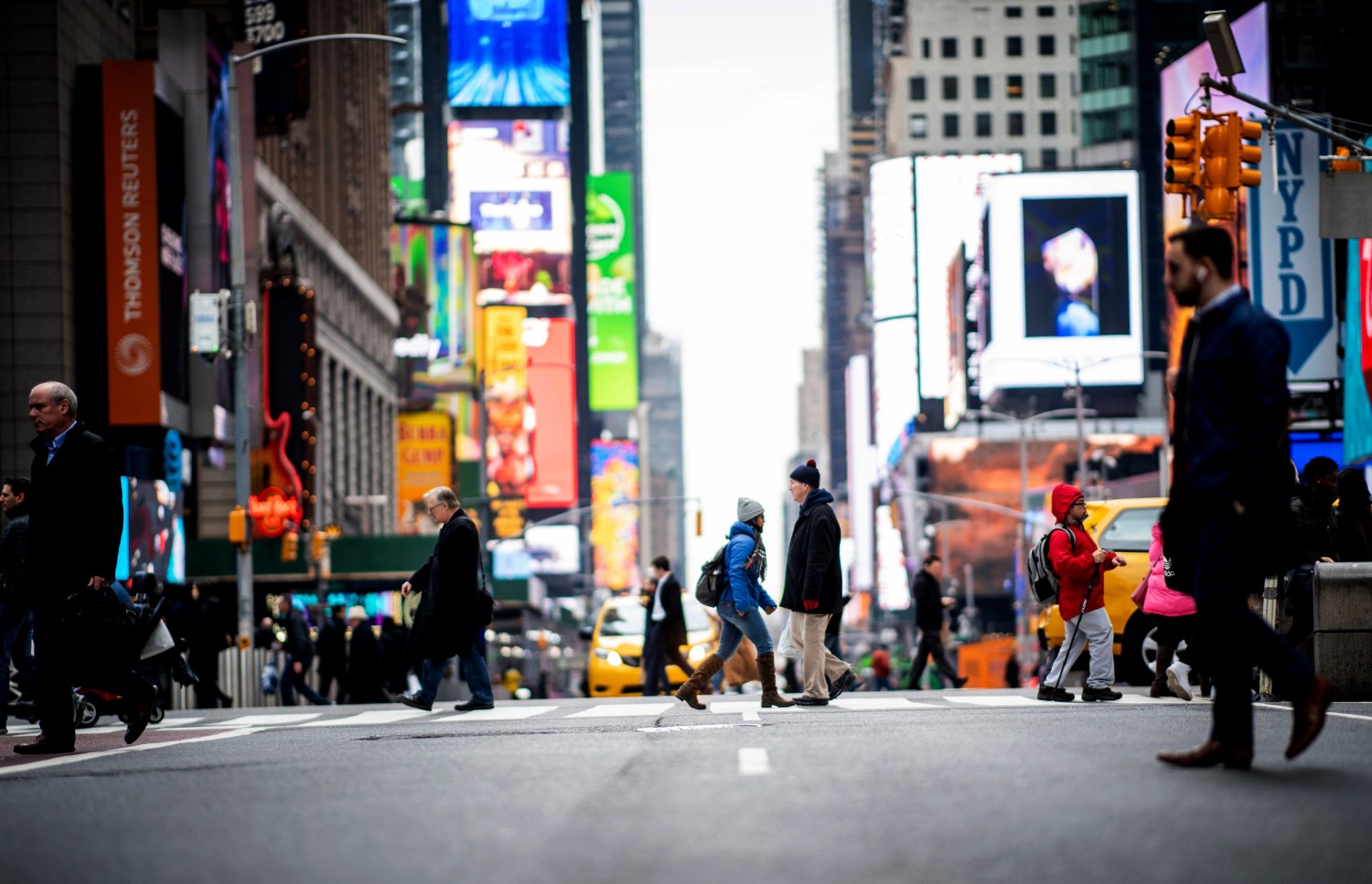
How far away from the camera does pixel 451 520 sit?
54.7 ft

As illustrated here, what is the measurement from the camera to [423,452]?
8038cm

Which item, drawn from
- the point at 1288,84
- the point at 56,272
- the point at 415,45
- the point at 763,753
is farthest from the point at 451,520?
the point at 415,45

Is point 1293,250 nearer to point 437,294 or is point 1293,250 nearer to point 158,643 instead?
point 158,643

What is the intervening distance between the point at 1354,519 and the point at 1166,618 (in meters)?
1.70

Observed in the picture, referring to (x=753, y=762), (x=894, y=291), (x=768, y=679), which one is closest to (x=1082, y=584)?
(x=768, y=679)

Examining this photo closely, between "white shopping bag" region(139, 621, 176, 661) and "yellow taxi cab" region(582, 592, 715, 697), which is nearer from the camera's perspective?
"white shopping bag" region(139, 621, 176, 661)

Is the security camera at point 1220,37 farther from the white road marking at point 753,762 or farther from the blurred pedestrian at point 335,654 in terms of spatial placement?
the blurred pedestrian at point 335,654

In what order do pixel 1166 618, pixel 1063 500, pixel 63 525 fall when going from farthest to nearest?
1. pixel 1166 618
2. pixel 1063 500
3. pixel 63 525

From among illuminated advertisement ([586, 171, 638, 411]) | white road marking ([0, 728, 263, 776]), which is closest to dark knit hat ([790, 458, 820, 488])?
white road marking ([0, 728, 263, 776])

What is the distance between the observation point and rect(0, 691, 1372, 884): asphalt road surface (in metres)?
5.36

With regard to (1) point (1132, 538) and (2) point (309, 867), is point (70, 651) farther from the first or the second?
(1) point (1132, 538)

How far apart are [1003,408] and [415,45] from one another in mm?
85333

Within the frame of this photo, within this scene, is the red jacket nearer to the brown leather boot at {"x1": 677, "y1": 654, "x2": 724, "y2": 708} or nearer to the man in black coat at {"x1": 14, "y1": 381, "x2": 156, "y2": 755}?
the brown leather boot at {"x1": 677, "y1": 654, "x2": 724, "y2": 708}

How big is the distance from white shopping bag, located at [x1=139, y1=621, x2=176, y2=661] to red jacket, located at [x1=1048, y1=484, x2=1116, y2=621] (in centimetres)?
636
